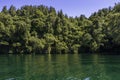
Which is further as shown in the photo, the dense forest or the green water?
the dense forest

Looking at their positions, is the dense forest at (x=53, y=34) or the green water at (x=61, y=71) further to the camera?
the dense forest at (x=53, y=34)

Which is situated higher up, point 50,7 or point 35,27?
point 50,7

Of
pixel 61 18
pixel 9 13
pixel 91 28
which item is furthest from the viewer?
pixel 9 13

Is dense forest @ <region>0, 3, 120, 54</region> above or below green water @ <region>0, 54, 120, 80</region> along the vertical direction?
above

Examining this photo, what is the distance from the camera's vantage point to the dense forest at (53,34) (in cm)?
12300

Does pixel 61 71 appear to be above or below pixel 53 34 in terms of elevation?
below

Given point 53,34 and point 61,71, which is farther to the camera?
point 53,34

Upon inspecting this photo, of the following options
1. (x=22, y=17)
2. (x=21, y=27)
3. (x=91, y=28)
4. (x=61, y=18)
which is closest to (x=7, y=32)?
(x=21, y=27)

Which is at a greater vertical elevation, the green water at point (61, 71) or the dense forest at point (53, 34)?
the dense forest at point (53, 34)

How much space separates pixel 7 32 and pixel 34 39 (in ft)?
41.9

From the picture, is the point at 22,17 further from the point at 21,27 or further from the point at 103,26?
the point at 103,26

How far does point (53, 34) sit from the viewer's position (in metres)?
135

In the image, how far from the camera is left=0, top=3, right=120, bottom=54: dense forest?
12300 cm

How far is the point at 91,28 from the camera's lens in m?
131
